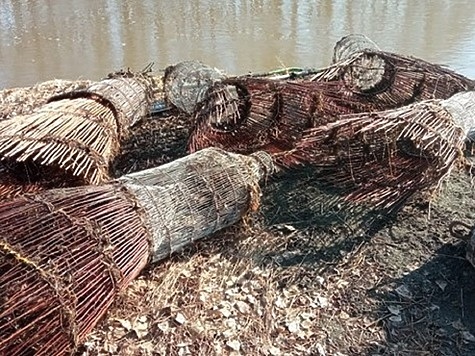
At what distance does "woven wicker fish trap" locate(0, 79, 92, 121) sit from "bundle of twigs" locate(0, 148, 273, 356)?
2.72m

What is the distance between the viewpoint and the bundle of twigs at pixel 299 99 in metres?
4.93

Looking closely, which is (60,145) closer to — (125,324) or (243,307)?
(125,324)

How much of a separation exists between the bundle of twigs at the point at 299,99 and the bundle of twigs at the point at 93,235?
1.07 meters

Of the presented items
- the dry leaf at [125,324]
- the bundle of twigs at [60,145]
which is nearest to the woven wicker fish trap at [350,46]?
the bundle of twigs at [60,145]

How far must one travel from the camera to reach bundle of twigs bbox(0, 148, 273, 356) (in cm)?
252

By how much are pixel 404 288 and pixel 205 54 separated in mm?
6542

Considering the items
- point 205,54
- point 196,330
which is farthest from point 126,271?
point 205,54

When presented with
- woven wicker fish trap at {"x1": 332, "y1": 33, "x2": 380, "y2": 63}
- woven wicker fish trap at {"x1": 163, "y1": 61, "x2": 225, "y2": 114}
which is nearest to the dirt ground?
woven wicker fish trap at {"x1": 163, "y1": 61, "x2": 225, "y2": 114}

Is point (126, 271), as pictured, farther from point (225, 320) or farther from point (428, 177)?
point (428, 177)

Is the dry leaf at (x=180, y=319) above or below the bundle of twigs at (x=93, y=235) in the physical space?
below

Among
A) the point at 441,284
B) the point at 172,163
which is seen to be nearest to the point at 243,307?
the point at 172,163

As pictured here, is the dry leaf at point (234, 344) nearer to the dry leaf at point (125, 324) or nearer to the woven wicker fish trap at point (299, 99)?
the dry leaf at point (125, 324)

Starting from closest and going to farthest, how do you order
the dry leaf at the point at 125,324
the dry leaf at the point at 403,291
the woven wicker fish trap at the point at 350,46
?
the dry leaf at the point at 125,324
the dry leaf at the point at 403,291
the woven wicker fish trap at the point at 350,46

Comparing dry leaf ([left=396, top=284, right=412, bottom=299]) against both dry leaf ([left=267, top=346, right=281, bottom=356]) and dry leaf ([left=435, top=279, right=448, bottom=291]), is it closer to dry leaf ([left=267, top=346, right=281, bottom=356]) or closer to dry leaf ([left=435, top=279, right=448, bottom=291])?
dry leaf ([left=435, top=279, right=448, bottom=291])
